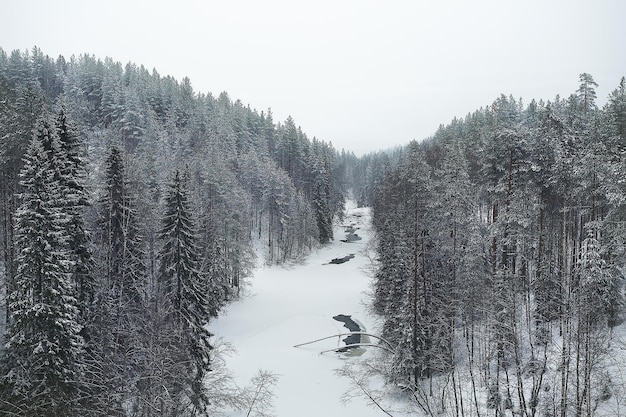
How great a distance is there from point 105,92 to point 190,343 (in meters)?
78.7

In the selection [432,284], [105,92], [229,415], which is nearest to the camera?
[229,415]

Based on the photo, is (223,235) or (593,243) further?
(223,235)

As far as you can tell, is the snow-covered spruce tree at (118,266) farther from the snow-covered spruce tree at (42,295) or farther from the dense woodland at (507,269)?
the dense woodland at (507,269)

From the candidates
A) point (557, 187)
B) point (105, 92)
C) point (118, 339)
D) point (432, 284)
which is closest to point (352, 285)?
point (432, 284)

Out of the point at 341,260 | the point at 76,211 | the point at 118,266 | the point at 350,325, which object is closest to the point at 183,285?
the point at 118,266

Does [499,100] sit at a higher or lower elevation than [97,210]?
higher

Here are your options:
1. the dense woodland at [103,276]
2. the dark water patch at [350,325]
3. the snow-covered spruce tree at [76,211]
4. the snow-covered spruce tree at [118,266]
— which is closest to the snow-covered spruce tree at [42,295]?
the dense woodland at [103,276]

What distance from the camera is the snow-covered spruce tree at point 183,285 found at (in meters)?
22.4

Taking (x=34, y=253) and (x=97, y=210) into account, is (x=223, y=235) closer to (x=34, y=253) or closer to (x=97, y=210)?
(x=97, y=210)

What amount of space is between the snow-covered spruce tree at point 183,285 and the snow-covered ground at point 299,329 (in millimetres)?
6334

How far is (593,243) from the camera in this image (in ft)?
76.0

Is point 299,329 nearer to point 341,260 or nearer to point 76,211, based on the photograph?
point 76,211

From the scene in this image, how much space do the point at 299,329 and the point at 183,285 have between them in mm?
17991

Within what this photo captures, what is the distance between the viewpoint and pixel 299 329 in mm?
38188
